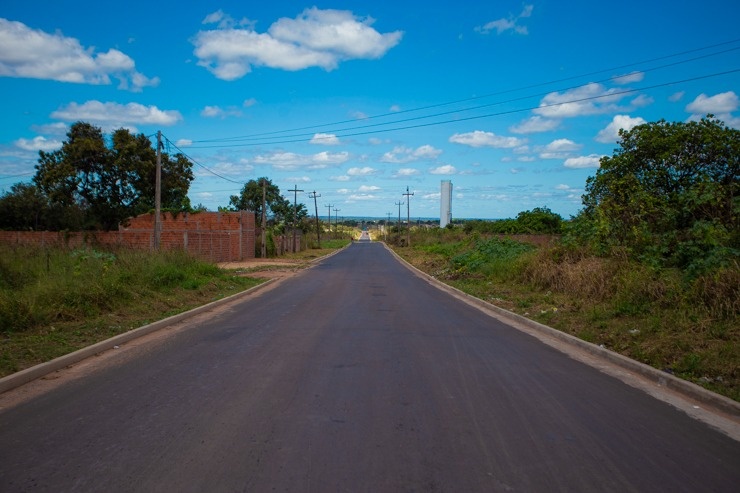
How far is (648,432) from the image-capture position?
207 inches

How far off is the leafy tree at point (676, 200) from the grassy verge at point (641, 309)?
868mm

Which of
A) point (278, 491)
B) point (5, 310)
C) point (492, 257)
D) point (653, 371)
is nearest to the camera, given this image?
point (278, 491)

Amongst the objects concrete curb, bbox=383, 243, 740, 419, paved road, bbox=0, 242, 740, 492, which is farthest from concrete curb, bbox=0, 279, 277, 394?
concrete curb, bbox=383, 243, 740, 419

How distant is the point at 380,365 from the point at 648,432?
3.56 metres

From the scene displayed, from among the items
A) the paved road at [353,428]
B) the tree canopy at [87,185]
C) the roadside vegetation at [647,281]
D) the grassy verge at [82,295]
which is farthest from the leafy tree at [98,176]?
the paved road at [353,428]

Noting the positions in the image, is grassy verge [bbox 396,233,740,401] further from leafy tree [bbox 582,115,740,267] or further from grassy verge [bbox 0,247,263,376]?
grassy verge [bbox 0,247,263,376]

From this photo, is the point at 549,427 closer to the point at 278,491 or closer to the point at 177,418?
the point at 278,491

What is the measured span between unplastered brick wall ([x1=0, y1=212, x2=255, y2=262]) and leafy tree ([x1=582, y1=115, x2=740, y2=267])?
21906mm

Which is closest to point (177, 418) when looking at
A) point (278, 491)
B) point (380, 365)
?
point (278, 491)

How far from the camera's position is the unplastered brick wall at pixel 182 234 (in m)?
31.7

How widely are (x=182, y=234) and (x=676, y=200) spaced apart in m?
25.8

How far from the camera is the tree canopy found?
37156 millimetres

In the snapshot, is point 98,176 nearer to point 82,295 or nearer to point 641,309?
point 82,295

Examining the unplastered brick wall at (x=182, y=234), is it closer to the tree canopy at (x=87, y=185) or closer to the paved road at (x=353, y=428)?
the tree canopy at (x=87, y=185)
